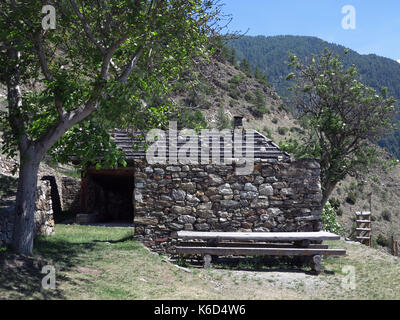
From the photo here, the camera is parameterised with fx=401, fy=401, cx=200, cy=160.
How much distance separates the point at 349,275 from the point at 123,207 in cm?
1197

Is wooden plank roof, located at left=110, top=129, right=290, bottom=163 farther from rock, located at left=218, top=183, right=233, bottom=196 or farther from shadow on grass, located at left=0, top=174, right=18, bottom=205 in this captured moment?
shadow on grass, located at left=0, top=174, right=18, bottom=205

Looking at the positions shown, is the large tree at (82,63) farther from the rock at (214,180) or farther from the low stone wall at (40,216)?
the rock at (214,180)

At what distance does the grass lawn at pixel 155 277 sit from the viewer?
20.6 feet

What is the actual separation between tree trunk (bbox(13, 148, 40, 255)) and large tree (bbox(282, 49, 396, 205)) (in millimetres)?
11928

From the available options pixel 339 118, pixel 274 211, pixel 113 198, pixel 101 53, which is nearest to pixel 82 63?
pixel 101 53

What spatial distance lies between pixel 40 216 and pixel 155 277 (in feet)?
13.8

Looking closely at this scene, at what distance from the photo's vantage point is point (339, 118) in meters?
16.8

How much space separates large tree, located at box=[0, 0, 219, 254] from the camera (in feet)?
24.0

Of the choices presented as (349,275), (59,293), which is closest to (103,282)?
(59,293)

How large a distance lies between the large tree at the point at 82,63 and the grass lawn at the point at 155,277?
1081 millimetres

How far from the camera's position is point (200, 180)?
395 inches

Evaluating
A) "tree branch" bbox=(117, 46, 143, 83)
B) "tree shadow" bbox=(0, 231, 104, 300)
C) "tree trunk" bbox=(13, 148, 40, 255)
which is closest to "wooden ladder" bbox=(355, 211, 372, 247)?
"tree shadow" bbox=(0, 231, 104, 300)

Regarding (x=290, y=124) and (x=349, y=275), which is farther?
(x=290, y=124)

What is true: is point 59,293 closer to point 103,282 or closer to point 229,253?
point 103,282
